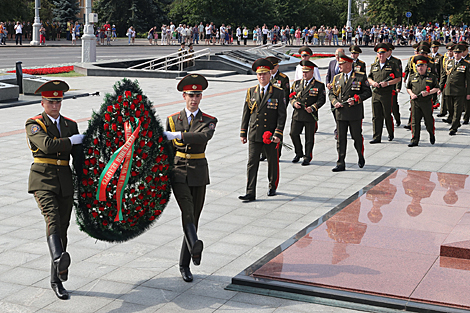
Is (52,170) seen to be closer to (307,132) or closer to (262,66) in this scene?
(262,66)

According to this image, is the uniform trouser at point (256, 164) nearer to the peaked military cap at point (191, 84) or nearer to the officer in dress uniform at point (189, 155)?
the officer in dress uniform at point (189, 155)

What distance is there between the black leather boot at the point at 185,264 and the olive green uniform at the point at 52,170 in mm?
1066

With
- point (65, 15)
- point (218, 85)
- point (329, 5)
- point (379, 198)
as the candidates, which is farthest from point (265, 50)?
point (329, 5)

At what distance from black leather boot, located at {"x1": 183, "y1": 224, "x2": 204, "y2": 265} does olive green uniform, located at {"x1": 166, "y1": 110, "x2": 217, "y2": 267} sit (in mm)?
107

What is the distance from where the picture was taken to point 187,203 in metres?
5.78

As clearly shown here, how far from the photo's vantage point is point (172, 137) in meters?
5.76

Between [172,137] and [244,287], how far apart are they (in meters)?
1.49

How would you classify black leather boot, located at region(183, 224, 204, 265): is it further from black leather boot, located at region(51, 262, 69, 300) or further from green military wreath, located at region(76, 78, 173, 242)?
black leather boot, located at region(51, 262, 69, 300)

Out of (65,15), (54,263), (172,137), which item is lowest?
(54,263)

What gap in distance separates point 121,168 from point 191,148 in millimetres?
820

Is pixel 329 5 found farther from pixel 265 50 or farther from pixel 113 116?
pixel 113 116

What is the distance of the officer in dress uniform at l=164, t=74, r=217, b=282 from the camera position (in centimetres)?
580

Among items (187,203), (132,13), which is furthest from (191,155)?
(132,13)

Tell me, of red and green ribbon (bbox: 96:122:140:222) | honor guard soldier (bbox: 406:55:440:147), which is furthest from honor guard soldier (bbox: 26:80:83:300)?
honor guard soldier (bbox: 406:55:440:147)
